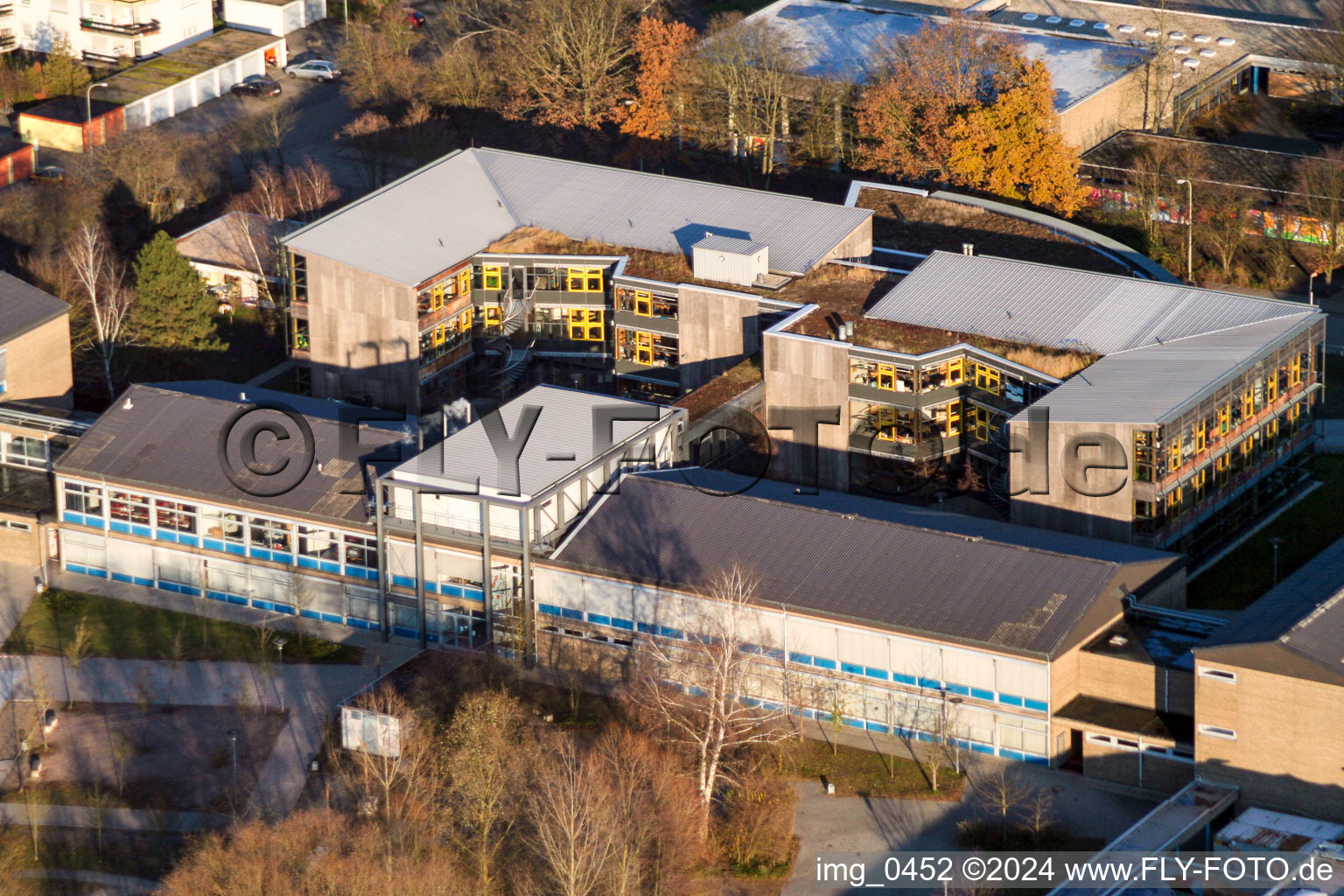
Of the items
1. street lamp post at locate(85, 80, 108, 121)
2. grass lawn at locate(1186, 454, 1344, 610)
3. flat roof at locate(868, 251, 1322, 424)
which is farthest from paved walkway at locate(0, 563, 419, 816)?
street lamp post at locate(85, 80, 108, 121)

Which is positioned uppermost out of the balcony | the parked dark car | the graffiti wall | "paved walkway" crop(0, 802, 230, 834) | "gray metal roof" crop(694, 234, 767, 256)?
the balcony

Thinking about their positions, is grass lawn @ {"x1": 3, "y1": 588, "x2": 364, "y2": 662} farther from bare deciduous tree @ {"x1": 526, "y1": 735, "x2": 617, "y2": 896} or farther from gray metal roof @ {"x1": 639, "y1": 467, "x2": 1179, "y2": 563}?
gray metal roof @ {"x1": 639, "y1": 467, "x2": 1179, "y2": 563}

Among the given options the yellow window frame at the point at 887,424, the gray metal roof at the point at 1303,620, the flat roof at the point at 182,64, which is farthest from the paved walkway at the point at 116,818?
the flat roof at the point at 182,64

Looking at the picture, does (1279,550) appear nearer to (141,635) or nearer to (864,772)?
(864,772)

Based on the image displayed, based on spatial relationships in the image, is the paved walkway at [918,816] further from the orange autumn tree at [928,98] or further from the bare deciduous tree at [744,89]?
the bare deciduous tree at [744,89]

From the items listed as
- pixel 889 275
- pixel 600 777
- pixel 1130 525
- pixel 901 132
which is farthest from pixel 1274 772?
pixel 901 132
